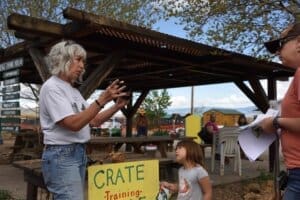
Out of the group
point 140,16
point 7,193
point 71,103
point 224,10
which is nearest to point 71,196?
point 71,103

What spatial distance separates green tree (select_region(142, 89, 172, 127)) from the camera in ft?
99.5

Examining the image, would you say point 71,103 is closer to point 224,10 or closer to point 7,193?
point 7,193

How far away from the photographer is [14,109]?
12.1 metres

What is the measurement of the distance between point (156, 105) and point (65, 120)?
2847cm

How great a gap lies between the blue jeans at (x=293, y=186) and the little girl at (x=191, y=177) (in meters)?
1.61

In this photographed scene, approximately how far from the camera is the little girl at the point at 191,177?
4102 millimetres

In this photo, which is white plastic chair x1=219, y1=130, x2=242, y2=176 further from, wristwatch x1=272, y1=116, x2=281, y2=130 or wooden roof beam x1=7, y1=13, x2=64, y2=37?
wristwatch x1=272, y1=116, x2=281, y2=130

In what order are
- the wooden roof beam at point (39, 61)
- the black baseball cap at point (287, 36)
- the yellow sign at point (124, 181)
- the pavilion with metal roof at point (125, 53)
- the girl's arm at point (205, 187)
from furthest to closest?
1. the wooden roof beam at point (39, 61)
2. the pavilion with metal roof at point (125, 53)
3. the girl's arm at point (205, 187)
4. the yellow sign at point (124, 181)
5. the black baseball cap at point (287, 36)

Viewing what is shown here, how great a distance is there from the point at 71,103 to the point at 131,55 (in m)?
4.61

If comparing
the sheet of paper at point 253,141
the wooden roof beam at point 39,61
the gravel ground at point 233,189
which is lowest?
the gravel ground at point 233,189

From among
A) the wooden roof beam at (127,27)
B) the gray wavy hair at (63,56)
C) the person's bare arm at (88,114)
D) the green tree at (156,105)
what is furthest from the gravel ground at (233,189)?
the green tree at (156,105)

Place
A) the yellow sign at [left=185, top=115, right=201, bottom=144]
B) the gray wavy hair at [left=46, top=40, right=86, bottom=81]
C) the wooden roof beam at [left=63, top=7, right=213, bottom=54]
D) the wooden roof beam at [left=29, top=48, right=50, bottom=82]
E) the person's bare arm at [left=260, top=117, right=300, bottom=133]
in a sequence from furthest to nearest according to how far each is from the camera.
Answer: the yellow sign at [left=185, top=115, right=201, bottom=144] < the wooden roof beam at [left=29, top=48, right=50, bottom=82] < the wooden roof beam at [left=63, top=7, right=213, bottom=54] < the gray wavy hair at [left=46, top=40, right=86, bottom=81] < the person's bare arm at [left=260, top=117, right=300, bottom=133]

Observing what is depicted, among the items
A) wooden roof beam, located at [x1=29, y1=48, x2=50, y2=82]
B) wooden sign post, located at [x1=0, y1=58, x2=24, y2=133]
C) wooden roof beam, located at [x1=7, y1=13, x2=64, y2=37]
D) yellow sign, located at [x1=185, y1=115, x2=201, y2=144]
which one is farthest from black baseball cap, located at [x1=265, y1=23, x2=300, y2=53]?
yellow sign, located at [x1=185, y1=115, x2=201, y2=144]

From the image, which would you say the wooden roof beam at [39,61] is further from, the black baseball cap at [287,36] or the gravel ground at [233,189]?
the black baseball cap at [287,36]
